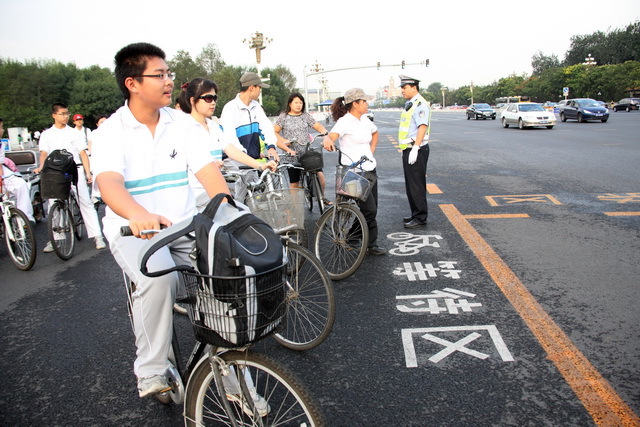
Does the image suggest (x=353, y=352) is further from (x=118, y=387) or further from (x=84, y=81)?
(x=84, y=81)

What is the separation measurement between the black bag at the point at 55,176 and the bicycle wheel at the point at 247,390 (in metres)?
4.86

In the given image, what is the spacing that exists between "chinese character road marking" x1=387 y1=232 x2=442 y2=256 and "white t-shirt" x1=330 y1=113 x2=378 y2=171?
1.00 m

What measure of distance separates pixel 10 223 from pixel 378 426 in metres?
5.41

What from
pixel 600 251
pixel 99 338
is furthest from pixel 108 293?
pixel 600 251

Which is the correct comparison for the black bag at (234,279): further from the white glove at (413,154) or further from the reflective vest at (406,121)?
the reflective vest at (406,121)

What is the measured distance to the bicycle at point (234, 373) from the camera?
1962 mm

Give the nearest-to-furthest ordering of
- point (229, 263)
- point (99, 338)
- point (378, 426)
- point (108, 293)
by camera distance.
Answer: point (229, 263)
point (378, 426)
point (99, 338)
point (108, 293)

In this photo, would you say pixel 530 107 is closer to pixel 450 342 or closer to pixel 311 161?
pixel 311 161

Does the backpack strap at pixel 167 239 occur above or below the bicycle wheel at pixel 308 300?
above

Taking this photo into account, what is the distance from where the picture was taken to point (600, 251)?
554cm

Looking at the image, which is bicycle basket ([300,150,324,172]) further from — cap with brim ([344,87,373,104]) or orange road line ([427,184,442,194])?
orange road line ([427,184,442,194])

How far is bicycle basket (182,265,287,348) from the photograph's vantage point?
1.90m

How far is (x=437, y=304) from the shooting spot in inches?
170

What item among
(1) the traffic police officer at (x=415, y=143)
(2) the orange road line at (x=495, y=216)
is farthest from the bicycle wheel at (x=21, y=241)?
(2) the orange road line at (x=495, y=216)
